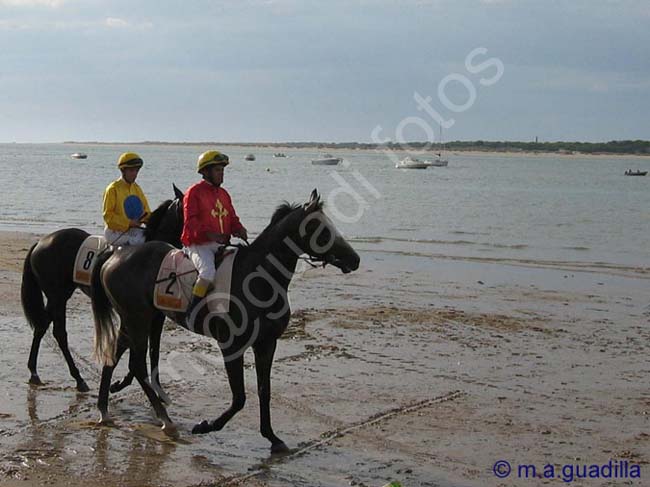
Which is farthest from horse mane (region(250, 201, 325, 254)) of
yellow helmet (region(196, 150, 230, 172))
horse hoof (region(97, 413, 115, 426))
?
horse hoof (region(97, 413, 115, 426))

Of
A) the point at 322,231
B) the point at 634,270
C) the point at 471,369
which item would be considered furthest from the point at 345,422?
the point at 634,270

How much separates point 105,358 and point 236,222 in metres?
1.88

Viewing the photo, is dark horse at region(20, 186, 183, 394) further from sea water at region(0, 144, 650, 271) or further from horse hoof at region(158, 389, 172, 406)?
sea water at region(0, 144, 650, 271)

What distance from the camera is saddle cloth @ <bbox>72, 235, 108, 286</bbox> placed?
893cm

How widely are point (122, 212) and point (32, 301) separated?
5.64 ft

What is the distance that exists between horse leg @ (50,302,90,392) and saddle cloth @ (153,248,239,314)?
1829 millimetres

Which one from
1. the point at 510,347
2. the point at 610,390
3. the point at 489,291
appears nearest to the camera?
the point at 610,390

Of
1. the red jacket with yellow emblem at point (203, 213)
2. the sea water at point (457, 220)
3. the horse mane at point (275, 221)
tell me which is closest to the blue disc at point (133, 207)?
the red jacket with yellow emblem at point (203, 213)

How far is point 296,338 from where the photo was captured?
11359 millimetres

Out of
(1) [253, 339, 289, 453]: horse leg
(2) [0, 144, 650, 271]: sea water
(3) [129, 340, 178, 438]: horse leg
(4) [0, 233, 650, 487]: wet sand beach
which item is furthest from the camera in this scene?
(2) [0, 144, 650, 271]: sea water

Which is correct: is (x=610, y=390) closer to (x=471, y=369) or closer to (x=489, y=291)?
(x=471, y=369)

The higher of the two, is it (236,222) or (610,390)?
(236,222)

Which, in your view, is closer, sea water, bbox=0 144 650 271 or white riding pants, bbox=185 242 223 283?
white riding pants, bbox=185 242 223 283

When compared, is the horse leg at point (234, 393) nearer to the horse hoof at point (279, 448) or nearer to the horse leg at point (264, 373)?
the horse leg at point (264, 373)
